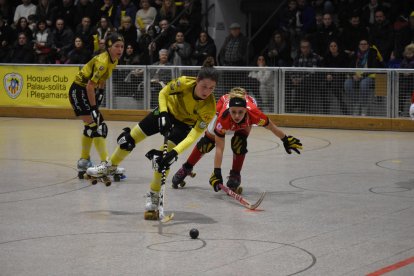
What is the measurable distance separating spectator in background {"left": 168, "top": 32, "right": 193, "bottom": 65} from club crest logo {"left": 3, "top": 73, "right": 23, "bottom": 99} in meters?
3.23

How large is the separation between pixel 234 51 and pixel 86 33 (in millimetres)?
3650

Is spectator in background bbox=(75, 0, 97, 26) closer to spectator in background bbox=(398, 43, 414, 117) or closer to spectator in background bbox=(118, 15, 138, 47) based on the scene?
spectator in background bbox=(118, 15, 138, 47)

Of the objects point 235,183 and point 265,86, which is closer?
point 235,183

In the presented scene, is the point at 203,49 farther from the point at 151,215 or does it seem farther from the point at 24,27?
the point at 151,215

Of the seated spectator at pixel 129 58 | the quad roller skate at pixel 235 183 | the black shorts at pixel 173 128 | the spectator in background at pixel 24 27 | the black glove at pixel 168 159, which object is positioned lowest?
the quad roller skate at pixel 235 183

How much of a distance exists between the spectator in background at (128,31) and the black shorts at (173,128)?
383 inches

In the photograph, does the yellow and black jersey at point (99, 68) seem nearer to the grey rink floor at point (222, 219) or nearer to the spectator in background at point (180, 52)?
the grey rink floor at point (222, 219)

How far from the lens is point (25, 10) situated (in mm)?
21641

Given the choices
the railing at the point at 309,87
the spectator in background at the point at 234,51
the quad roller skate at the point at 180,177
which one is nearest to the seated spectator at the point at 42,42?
the railing at the point at 309,87

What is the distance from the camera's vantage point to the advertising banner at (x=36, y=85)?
17.9 m

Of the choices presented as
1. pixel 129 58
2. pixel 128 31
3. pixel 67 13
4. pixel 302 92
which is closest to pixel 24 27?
pixel 67 13

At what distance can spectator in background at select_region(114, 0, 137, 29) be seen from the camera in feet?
65.2

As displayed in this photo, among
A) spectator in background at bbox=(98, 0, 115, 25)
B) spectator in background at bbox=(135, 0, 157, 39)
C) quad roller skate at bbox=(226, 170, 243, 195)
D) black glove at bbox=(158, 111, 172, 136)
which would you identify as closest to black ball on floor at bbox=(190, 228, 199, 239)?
black glove at bbox=(158, 111, 172, 136)

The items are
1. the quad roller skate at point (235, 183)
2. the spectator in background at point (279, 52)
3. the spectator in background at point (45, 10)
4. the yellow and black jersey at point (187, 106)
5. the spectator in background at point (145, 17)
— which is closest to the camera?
the yellow and black jersey at point (187, 106)
